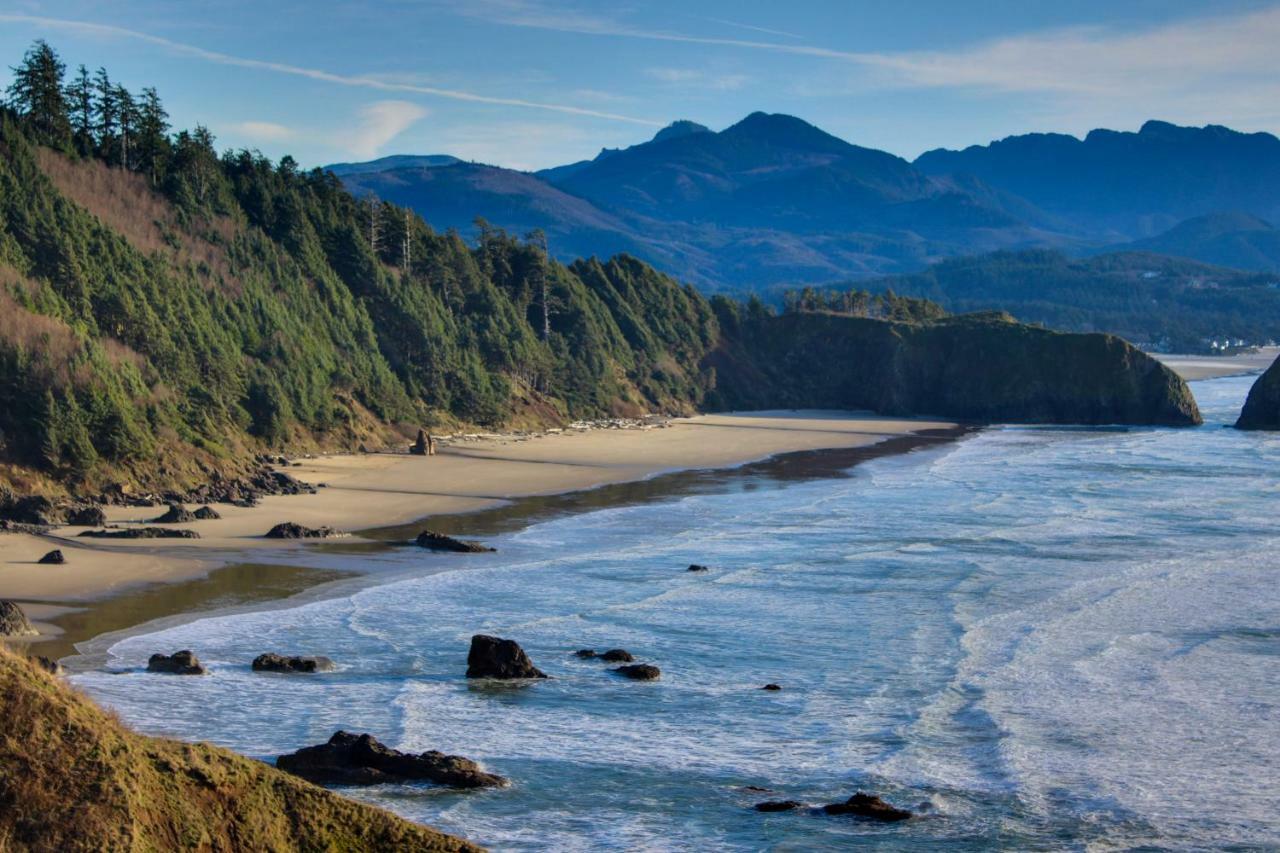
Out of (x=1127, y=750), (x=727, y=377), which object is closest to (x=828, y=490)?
(x=1127, y=750)

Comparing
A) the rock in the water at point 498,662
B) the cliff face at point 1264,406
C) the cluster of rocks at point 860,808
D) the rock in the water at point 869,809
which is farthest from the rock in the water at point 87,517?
the cliff face at point 1264,406

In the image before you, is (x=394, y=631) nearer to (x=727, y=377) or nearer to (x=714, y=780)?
(x=714, y=780)

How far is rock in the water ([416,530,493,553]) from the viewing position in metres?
36.4

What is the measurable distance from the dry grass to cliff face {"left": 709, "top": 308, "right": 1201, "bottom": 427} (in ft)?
137

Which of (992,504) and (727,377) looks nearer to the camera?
(992,504)

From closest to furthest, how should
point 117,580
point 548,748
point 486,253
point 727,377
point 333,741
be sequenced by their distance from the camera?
point 333,741 → point 548,748 → point 117,580 → point 486,253 → point 727,377

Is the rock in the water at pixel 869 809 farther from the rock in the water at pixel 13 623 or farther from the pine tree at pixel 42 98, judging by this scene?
the pine tree at pixel 42 98

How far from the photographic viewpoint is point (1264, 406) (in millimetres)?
84625

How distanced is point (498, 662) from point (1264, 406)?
244 feet

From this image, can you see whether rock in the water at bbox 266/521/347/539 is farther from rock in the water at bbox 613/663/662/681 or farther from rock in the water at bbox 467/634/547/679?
rock in the water at bbox 613/663/662/681

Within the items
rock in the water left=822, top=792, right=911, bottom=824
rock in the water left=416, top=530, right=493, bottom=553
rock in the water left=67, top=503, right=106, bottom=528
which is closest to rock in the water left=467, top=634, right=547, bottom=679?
rock in the water left=822, top=792, right=911, bottom=824

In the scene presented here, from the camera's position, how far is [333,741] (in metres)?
17.3

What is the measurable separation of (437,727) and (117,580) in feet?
43.3

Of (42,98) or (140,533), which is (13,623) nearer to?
(140,533)
